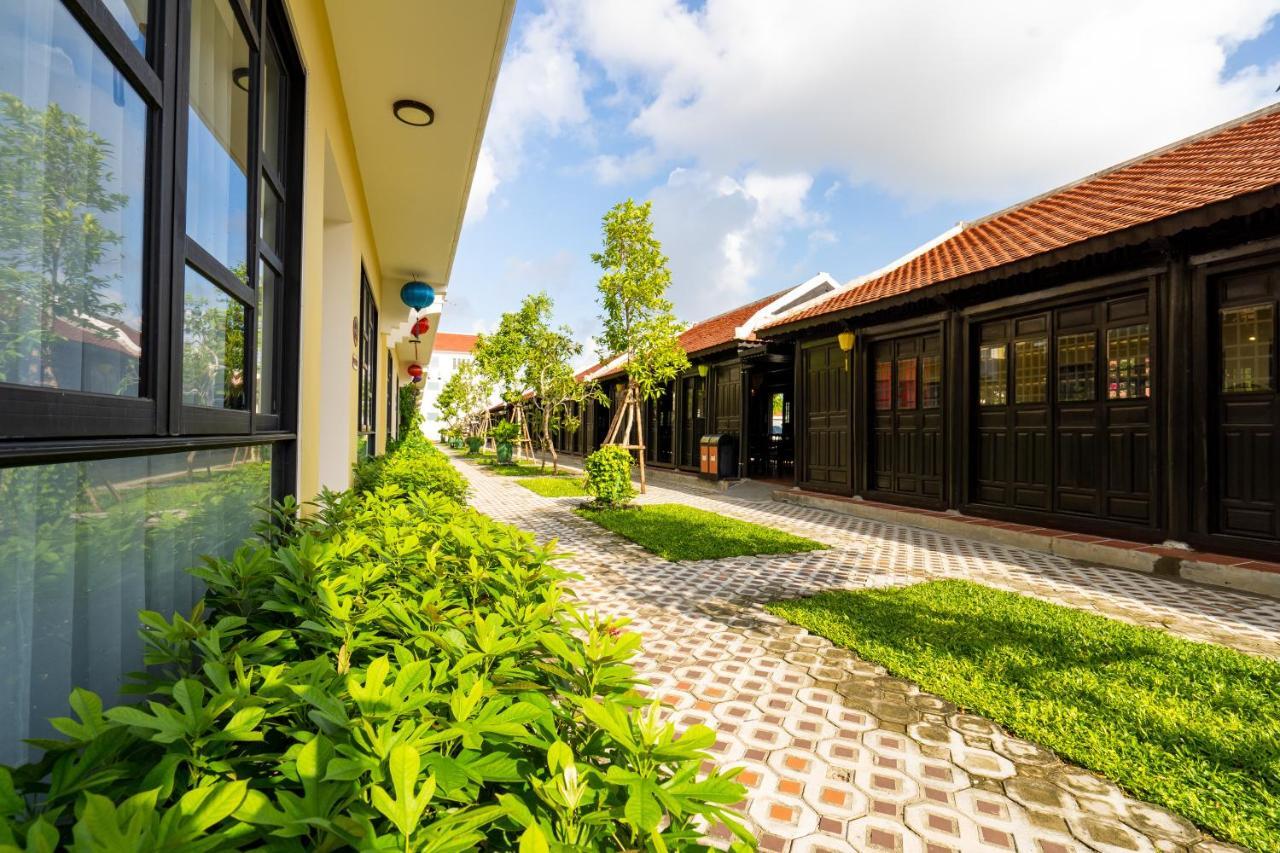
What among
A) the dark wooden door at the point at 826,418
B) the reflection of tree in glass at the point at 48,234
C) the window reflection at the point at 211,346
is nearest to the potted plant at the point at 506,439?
the dark wooden door at the point at 826,418

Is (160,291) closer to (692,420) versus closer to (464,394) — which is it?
(692,420)

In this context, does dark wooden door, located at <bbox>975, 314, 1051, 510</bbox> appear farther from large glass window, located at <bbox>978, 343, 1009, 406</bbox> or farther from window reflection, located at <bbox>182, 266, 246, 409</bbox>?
window reflection, located at <bbox>182, 266, 246, 409</bbox>

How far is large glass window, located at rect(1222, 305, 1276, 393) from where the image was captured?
5203 millimetres

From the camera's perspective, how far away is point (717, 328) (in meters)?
16.2

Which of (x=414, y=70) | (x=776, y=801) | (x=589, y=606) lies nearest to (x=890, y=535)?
(x=589, y=606)

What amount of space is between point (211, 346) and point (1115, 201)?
884 centimetres

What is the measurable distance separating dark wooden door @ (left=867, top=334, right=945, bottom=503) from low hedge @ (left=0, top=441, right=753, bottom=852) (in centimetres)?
838

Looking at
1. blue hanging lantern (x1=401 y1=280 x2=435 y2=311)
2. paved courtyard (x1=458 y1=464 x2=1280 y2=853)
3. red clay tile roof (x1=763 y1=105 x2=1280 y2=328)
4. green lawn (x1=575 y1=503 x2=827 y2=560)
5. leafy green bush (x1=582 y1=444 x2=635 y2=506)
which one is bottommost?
paved courtyard (x1=458 y1=464 x2=1280 y2=853)

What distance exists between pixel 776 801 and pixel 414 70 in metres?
4.21

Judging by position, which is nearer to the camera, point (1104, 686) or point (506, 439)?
point (1104, 686)

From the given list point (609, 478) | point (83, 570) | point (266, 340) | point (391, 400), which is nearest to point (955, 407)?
point (609, 478)

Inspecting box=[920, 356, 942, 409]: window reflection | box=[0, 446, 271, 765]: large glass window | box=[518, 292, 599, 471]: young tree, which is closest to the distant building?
box=[518, 292, 599, 471]: young tree

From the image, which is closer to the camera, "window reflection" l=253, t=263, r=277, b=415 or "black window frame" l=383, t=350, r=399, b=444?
"window reflection" l=253, t=263, r=277, b=415

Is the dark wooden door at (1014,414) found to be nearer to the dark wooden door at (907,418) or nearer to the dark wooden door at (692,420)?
the dark wooden door at (907,418)
